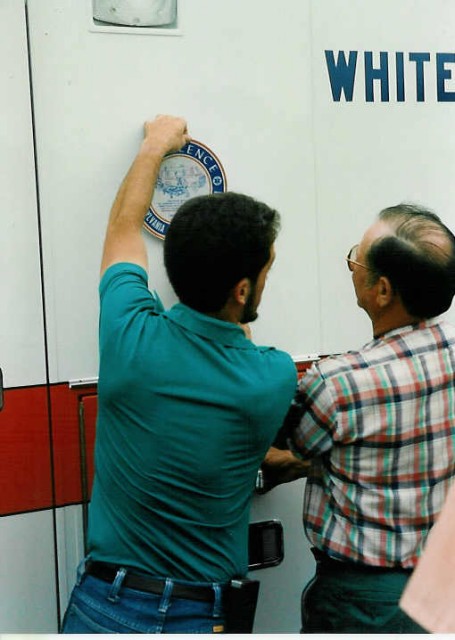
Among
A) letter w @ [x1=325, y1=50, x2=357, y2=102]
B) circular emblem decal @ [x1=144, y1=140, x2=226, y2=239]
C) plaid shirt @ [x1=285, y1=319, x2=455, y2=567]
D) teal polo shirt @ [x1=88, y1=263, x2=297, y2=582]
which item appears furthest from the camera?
letter w @ [x1=325, y1=50, x2=357, y2=102]

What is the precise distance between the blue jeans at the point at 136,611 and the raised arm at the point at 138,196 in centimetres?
63

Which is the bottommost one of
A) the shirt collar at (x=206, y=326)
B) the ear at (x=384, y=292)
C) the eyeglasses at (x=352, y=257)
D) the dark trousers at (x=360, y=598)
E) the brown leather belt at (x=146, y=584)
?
the dark trousers at (x=360, y=598)

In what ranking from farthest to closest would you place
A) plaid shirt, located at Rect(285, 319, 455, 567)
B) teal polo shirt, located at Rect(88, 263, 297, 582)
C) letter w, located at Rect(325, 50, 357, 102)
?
letter w, located at Rect(325, 50, 357, 102)
plaid shirt, located at Rect(285, 319, 455, 567)
teal polo shirt, located at Rect(88, 263, 297, 582)

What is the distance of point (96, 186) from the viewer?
1.88 meters

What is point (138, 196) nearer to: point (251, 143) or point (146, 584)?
point (251, 143)

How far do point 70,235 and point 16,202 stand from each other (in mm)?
126

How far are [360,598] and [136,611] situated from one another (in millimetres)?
466

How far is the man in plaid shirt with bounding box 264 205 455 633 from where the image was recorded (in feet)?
6.02

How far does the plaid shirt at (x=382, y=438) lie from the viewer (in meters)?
1.83

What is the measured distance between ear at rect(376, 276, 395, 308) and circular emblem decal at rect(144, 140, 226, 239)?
0.41m

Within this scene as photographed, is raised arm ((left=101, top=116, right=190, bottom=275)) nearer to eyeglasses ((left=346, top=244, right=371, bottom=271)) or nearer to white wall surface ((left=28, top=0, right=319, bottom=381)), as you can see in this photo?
white wall surface ((left=28, top=0, right=319, bottom=381))

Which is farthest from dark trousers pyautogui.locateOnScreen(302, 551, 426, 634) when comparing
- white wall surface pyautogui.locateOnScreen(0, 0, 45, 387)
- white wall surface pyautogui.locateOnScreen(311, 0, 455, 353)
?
white wall surface pyautogui.locateOnScreen(0, 0, 45, 387)

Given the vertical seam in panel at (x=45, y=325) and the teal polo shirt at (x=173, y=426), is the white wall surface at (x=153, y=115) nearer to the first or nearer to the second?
the vertical seam in panel at (x=45, y=325)

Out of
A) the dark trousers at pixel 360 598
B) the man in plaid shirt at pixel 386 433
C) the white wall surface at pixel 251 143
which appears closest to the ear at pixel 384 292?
the man in plaid shirt at pixel 386 433
